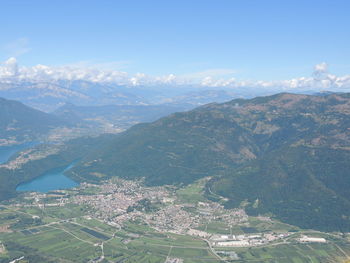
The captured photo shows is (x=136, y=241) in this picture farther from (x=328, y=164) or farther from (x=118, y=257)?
(x=328, y=164)

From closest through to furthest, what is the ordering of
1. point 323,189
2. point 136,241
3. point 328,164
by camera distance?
point 136,241
point 323,189
point 328,164

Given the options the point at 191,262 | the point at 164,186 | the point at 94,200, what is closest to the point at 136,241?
the point at 191,262

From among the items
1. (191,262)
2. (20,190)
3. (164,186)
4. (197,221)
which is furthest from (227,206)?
(20,190)

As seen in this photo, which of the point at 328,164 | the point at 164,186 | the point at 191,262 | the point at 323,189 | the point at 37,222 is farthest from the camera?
the point at 164,186

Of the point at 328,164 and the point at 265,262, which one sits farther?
the point at 328,164

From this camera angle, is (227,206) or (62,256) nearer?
(62,256)

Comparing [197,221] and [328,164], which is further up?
[328,164]

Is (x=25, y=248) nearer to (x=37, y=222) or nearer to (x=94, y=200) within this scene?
(x=37, y=222)

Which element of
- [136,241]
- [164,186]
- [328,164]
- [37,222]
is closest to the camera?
[136,241]

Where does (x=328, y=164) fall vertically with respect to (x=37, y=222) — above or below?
above
